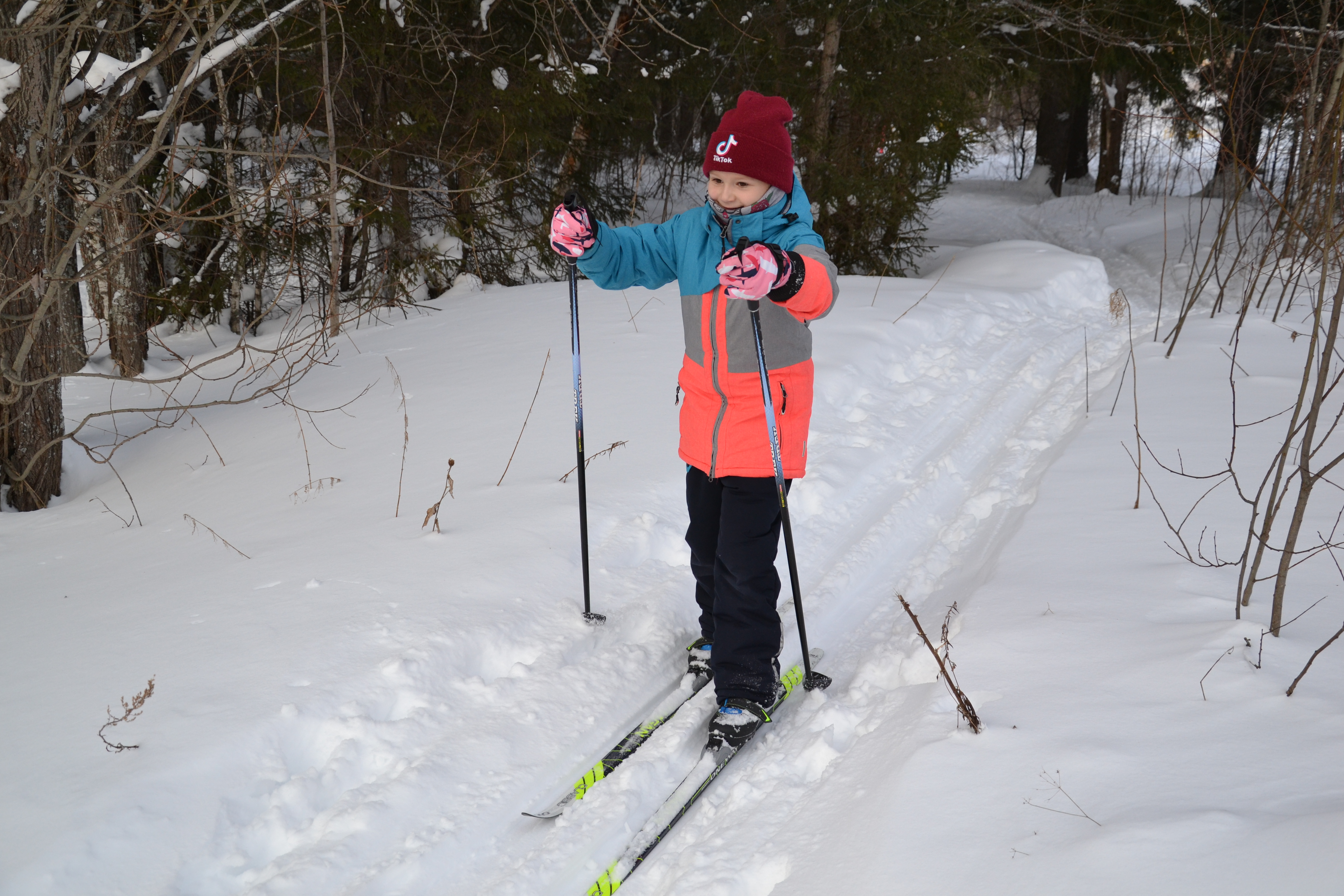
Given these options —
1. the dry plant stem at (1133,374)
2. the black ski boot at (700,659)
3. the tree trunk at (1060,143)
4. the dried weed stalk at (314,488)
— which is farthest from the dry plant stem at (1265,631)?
the tree trunk at (1060,143)

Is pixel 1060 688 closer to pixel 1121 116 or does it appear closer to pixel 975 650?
pixel 975 650

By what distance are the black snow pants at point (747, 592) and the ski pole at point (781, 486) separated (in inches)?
2.4

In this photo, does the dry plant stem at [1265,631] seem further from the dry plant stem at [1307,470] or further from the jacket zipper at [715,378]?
the jacket zipper at [715,378]

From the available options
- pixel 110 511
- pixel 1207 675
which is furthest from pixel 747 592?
pixel 110 511

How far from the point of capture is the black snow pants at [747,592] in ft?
8.86

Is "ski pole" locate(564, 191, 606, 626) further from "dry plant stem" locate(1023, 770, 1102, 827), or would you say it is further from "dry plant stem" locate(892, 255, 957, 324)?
"dry plant stem" locate(892, 255, 957, 324)

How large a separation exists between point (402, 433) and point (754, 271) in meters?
3.02

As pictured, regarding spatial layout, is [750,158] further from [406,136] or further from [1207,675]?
[406,136]

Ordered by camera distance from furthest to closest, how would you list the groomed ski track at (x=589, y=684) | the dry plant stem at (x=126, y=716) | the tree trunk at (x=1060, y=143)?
the tree trunk at (x=1060, y=143)
the dry plant stem at (x=126, y=716)
the groomed ski track at (x=589, y=684)

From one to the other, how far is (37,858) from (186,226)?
705 centimetres

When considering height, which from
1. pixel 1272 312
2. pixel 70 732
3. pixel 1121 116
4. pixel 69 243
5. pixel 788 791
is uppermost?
pixel 1121 116

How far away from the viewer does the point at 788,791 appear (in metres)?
2.42

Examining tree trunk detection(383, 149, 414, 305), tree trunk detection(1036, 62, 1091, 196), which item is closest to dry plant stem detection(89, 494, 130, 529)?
tree trunk detection(383, 149, 414, 305)

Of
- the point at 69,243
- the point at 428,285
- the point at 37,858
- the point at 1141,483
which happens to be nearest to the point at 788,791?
the point at 37,858
